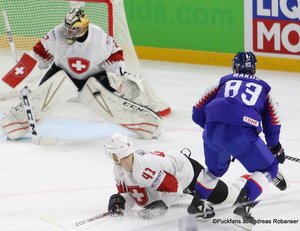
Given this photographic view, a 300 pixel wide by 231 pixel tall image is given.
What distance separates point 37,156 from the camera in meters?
6.52

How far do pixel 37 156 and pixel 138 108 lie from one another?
787 mm

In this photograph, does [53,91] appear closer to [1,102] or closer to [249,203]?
[1,102]

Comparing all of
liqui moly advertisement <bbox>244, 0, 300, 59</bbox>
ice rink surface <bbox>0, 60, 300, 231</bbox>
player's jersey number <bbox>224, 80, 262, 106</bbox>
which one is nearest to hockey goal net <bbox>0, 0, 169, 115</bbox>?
ice rink surface <bbox>0, 60, 300, 231</bbox>

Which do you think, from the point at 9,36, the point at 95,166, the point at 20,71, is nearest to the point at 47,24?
the point at 9,36

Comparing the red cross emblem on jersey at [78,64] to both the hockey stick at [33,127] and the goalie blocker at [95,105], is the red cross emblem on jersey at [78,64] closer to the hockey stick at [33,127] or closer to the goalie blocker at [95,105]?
the goalie blocker at [95,105]

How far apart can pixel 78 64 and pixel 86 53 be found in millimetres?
101

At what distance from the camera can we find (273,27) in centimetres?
837

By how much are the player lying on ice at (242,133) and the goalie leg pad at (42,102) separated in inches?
75.6

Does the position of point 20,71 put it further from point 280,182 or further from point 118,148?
point 280,182

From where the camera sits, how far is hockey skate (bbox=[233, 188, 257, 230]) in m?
4.78

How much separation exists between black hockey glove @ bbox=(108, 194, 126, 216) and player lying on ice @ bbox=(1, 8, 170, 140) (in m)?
1.70

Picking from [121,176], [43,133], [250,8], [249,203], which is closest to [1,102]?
[43,133]

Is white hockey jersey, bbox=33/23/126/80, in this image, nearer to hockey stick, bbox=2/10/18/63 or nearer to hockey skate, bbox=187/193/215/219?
hockey stick, bbox=2/10/18/63

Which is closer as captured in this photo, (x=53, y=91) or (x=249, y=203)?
(x=249, y=203)
